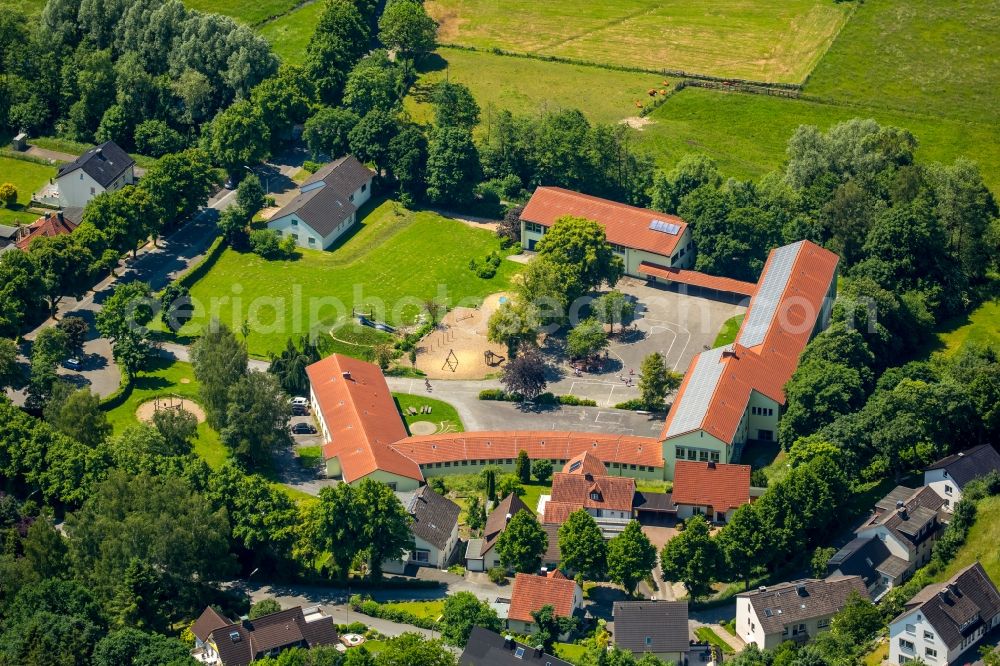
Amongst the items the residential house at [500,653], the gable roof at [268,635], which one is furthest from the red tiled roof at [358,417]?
the residential house at [500,653]

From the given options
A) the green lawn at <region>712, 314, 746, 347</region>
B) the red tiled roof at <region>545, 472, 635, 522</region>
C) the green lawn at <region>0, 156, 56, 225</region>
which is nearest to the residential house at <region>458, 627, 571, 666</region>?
the red tiled roof at <region>545, 472, 635, 522</region>

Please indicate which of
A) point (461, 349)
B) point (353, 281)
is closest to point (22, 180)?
point (353, 281)

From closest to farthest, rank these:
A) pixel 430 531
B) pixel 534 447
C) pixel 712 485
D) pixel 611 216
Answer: pixel 430 531 → pixel 712 485 → pixel 534 447 → pixel 611 216

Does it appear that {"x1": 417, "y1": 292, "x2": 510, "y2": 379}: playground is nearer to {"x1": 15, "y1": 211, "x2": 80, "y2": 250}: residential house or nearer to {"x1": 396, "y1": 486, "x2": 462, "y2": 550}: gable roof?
{"x1": 396, "y1": 486, "x2": 462, "y2": 550}: gable roof

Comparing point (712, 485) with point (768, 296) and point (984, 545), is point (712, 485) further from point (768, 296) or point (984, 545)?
point (768, 296)

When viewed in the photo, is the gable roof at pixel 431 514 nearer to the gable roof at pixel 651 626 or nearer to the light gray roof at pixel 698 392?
the gable roof at pixel 651 626

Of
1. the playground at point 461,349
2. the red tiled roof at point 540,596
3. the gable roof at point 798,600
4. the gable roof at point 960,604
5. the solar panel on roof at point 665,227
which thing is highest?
the gable roof at point 960,604

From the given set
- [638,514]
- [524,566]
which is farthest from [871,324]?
[524,566]
